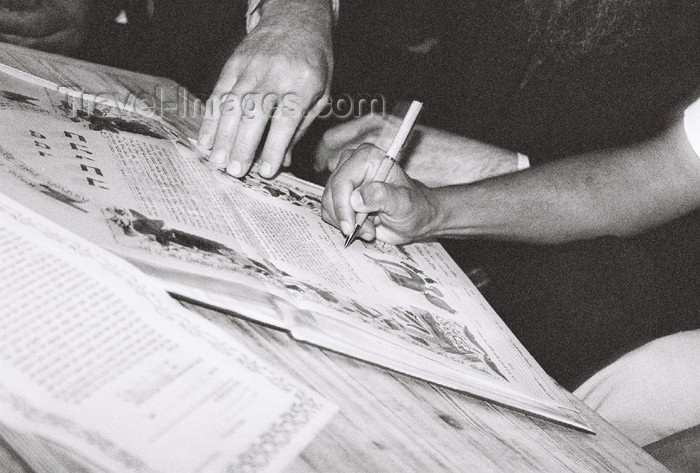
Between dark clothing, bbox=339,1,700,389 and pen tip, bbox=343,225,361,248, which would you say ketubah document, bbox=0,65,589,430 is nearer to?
pen tip, bbox=343,225,361,248

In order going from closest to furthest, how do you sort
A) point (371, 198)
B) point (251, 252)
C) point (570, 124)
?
point (251, 252)
point (371, 198)
point (570, 124)

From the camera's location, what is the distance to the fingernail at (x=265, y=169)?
757 millimetres

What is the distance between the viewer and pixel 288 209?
707 mm

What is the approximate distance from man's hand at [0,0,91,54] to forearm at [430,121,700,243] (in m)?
1.08

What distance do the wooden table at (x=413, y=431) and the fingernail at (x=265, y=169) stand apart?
0.37 metres

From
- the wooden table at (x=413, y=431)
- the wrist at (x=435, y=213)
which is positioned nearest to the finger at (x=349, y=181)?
the wrist at (x=435, y=213)

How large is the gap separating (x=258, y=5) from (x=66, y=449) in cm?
93

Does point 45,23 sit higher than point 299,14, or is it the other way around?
point 299,14

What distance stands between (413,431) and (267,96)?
0.53 meters

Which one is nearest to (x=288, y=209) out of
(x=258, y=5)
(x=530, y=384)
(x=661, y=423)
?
(x=530, y=384)

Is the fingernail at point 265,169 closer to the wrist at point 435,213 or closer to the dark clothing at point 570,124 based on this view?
the wrist at point 435,213

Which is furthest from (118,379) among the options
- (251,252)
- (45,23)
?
(45,23)

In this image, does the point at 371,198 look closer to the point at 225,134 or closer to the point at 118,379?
the point at 225,134

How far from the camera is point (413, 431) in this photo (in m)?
0.40
